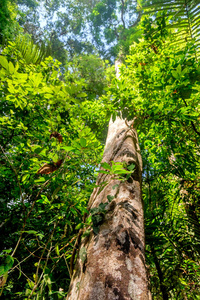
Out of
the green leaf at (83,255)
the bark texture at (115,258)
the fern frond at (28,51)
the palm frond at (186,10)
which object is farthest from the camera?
the fern frond at (28,51)

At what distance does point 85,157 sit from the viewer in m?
1.43

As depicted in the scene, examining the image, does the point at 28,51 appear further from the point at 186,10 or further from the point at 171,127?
the point at 171,127

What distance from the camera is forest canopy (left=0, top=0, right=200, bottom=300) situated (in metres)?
1.08

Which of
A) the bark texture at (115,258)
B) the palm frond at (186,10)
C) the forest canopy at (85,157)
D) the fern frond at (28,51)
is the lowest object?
the bark texture at (115,258)

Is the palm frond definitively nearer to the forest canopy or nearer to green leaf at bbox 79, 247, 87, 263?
the forest canopy

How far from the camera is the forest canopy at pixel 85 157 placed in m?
1.08

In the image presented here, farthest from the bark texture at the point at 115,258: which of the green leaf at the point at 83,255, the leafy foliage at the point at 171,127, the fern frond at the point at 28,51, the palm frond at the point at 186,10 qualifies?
the fern frond at the point at 28,51

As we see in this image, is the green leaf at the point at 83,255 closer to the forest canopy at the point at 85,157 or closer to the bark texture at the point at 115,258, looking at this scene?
the bark texture at the point at 115,258

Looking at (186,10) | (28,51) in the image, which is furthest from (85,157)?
(28,51)

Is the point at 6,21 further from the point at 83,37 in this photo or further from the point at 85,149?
the point at 83,37

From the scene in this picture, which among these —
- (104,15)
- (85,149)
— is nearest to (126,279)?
(85,149)

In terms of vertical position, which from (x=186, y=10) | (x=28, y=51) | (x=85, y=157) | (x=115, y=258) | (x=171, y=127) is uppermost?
(x=28, y=51)

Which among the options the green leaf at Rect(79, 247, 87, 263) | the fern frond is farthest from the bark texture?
the fern frond

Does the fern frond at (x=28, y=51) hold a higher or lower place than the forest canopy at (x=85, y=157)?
higher
